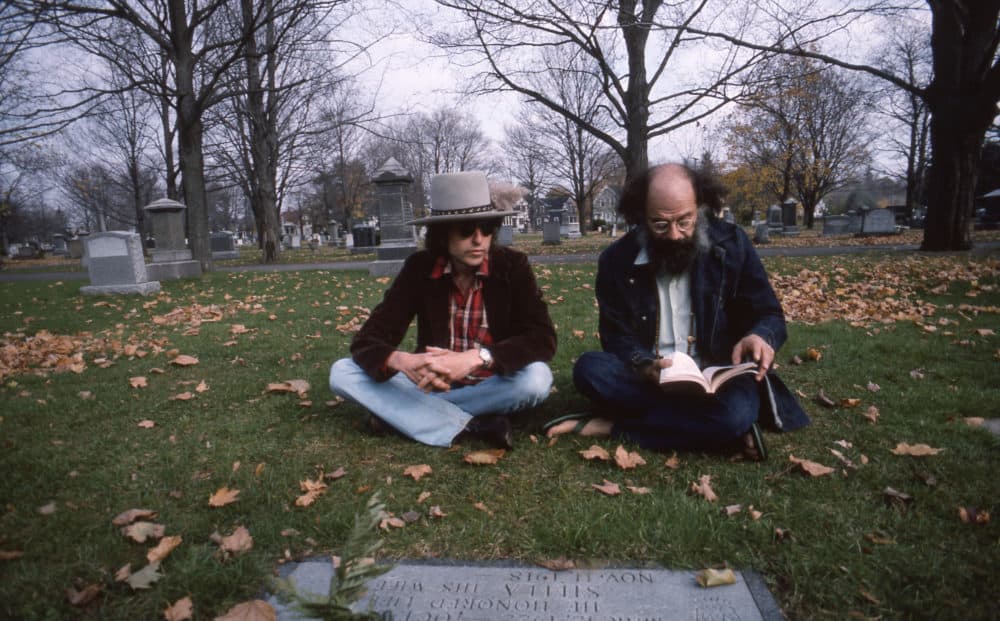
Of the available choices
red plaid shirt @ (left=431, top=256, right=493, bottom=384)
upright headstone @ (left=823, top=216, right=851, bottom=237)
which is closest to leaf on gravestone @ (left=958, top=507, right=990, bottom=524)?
red plaid shirt @ (left=431, top=256, right=493, bottom=384)

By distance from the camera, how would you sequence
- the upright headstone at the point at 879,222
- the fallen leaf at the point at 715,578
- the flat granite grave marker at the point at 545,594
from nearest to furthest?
the flat granite grave marker at the point at 545,594 < the fallen leaf at the point at 715,578 < the upright headstone at the point at 879,222

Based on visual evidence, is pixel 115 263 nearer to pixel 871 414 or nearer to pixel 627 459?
pixel 627 459

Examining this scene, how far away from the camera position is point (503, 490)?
2.64m

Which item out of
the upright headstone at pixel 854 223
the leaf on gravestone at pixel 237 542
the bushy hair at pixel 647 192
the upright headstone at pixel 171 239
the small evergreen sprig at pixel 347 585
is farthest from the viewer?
the upright headstone at pixel 854 223

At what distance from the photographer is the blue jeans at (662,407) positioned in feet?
9.11

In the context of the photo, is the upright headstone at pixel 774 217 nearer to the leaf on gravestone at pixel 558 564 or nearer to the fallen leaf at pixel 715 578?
the fallen leaf at pixel 715 578

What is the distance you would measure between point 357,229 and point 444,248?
81.2 ft

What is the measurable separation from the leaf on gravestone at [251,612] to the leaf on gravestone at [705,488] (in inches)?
70.7

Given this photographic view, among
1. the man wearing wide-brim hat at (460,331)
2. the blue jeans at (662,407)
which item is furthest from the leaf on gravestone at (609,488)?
the man wearing wide-brim hat at (460,331)

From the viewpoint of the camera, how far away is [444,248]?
316 cm

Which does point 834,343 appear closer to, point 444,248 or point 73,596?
point 444,248

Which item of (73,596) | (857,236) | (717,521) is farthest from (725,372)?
(857,236)

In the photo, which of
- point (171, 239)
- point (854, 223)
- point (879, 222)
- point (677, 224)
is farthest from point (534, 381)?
point (854, 223)

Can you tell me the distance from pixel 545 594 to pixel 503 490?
30.9 inches
